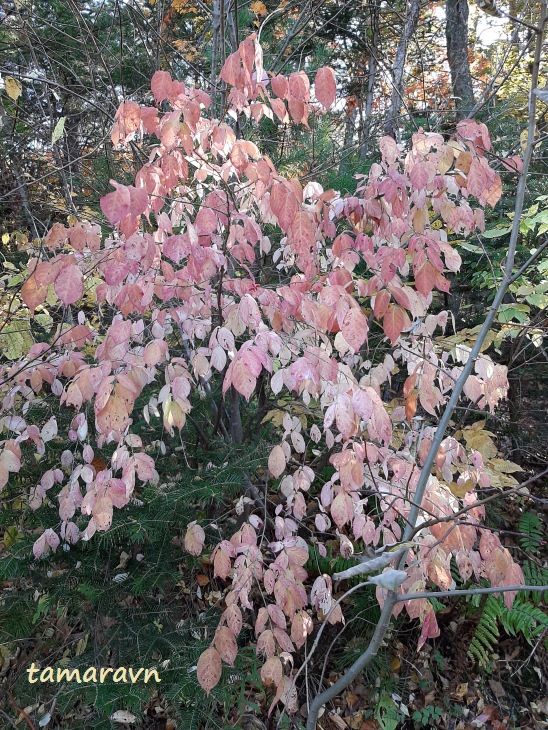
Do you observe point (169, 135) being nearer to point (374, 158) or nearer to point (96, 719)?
point (96, 719)

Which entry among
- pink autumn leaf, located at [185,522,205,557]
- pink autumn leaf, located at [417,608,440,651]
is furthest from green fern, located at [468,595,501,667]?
pink autumn leaf, located at [185,522,205,557]

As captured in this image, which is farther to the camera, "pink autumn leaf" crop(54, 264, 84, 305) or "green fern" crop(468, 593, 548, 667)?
"green fern" crop(468, 593, 548, 667)

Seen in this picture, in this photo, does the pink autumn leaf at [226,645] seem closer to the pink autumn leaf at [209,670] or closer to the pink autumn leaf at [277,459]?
the pink autumn leaf at [209,670]

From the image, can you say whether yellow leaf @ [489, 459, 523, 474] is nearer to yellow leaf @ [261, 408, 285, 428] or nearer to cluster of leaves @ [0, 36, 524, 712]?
cluster of leaves @ [0, 36, 524, 712]

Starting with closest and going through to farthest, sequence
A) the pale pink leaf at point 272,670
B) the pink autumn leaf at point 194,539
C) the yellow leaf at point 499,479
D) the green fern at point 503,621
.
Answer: the pale pink leaf at point 272,670, the pink autumn leaf at point 194,539, the yellow leaf at point 499,479, the green fern at point 503,621

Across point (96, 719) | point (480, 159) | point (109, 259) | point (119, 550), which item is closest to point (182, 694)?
point (96, 719)

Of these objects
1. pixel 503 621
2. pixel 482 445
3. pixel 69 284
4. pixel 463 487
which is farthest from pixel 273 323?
pixel 503 621

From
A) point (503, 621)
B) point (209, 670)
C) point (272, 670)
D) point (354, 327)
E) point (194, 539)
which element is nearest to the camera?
point (354, 327)

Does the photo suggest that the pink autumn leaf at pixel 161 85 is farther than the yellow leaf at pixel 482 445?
No

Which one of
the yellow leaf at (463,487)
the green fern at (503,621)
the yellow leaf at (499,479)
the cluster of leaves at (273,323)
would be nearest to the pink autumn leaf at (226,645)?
the cluster of leaves at (273,323)

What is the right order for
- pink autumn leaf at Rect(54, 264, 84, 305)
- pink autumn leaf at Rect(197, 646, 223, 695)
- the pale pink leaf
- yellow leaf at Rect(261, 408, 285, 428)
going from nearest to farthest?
pink autumn leaf at Rect(54, 264, 84, 305), pink autumn leaf at Rect(197, 646, 223, 695), the pale pink leaf, yellow leaf at Rect(261, 408, 285, 428)

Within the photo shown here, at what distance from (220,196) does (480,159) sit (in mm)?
843

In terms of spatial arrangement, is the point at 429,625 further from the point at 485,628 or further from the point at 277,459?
the point at 485,628

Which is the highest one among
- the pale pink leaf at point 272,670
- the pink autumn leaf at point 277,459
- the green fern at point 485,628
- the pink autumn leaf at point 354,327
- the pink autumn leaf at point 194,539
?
the pink autumn leaf at point 354,327
